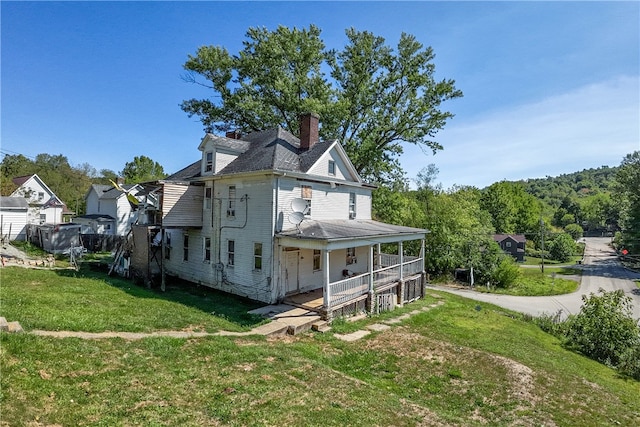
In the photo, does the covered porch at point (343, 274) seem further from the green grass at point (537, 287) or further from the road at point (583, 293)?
the green grass at point (537, 287)

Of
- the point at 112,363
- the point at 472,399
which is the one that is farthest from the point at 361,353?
the point at 112,363

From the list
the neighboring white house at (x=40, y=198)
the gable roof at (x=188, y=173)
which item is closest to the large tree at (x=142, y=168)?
the neighboring white house at (x=40, y=198)

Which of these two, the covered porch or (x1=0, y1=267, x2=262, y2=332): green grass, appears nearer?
(x1=0, y1=267, x2=262, y2=332): green grass

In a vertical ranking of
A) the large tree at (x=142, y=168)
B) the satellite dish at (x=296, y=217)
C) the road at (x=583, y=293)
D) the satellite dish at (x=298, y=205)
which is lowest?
the road at (x=583, y=293)

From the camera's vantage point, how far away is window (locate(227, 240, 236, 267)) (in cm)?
1747

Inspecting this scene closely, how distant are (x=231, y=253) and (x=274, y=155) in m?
5.56

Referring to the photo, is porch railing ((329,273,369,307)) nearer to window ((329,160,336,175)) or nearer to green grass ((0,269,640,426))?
green grass ((0,269,640,426))

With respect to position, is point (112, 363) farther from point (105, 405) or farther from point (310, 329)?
point (310, 329)

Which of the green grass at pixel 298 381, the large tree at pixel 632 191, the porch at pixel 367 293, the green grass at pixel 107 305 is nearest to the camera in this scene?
the green grass at pixel 298 381

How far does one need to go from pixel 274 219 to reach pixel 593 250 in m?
93.0

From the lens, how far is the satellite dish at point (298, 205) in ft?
51.9

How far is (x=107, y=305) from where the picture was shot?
12.1m

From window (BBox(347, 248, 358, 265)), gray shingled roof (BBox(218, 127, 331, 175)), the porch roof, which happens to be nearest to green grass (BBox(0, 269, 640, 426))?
the porch roof

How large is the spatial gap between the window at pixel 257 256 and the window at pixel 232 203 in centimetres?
233
